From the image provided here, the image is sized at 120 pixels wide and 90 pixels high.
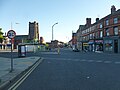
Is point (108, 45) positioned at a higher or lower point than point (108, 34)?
lower

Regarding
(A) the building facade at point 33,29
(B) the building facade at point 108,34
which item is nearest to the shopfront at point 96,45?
(B) the building facade at point 108,34

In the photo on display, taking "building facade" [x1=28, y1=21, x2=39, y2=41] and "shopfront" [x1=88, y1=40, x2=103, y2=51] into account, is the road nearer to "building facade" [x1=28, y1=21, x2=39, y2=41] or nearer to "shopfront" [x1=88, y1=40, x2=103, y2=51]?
"shopfront" [x1=88, y1=40, x2=103, y2=51]

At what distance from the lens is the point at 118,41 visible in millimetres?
58594

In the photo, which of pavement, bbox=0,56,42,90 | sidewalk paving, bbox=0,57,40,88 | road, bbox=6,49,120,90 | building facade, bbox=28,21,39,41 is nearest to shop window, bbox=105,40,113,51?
pavement, bbox=0,56,42,90

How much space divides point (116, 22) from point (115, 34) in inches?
127

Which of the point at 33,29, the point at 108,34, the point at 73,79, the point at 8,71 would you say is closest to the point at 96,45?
the point at 108,34

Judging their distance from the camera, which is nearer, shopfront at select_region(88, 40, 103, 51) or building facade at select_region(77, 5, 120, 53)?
building facade at select_region(77, 5, 120, 53)

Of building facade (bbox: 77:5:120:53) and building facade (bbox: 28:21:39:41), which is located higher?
building facade (bbox: 28:21:39:41)

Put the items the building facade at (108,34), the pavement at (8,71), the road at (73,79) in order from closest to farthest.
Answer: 1. the road at (73,79)
2. the pavement at (8,71)
3. the building facade at (108,34)

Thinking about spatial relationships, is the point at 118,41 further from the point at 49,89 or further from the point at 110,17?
the point at 49,89

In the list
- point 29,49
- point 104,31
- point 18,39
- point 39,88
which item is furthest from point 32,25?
point 39,88

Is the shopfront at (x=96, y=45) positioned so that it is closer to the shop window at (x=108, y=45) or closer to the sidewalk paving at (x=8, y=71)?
the shop window at (x=108, y=45)

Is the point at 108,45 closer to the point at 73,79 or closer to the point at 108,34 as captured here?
the point at 108,34

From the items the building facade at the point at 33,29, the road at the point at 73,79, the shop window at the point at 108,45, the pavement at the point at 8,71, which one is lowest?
the road at the point at 73,79
